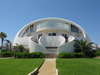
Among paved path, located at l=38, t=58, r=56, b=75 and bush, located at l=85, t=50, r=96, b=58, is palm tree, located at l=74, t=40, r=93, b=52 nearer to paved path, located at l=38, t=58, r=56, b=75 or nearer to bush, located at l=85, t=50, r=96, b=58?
bush, located at l=85, t=50, r=96, b=58

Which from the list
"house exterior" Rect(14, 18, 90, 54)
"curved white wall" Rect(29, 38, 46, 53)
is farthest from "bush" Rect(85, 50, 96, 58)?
"curved white wall" Rect(29, 38, 46, 53)

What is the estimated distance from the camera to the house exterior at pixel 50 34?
30781 mm

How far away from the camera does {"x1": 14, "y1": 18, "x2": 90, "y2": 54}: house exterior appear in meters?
30.8

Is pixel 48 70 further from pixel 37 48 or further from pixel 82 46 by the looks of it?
pixel 82 46

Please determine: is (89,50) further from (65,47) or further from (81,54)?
(65,47)

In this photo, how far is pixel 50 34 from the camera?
136ft

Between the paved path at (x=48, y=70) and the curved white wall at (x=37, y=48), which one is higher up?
the curved white wall at (x=37, y=48)

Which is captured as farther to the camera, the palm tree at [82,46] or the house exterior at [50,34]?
the house exterior at [50,34]

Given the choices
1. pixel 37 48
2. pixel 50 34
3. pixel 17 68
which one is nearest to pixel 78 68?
pixel 17 68

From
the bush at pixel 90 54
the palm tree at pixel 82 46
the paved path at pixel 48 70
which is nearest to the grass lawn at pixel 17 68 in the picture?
the paved path at pixel 48 70

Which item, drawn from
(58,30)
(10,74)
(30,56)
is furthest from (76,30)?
(10,74)

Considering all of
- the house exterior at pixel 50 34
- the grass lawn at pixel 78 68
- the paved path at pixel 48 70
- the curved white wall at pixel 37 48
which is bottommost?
the paved path at pixel 48 70

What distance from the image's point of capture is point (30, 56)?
2592cm

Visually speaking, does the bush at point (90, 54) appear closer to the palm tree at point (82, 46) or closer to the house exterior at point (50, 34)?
the palm tree at point (82, 46)
